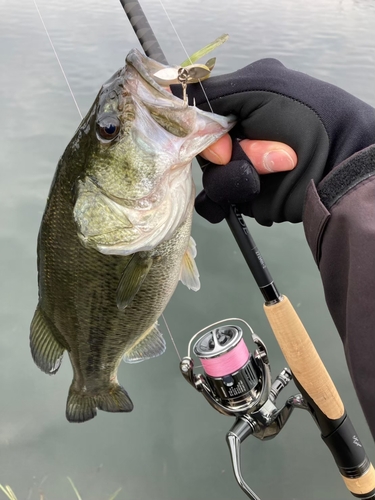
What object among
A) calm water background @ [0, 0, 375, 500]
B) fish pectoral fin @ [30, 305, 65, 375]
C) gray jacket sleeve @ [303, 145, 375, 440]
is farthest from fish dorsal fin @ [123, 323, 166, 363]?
calm water background @ [0, 0, 375, 500]

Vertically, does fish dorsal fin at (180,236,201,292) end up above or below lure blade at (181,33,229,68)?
below

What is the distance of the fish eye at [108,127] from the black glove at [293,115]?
0.71ft

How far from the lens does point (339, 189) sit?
47.4 inches

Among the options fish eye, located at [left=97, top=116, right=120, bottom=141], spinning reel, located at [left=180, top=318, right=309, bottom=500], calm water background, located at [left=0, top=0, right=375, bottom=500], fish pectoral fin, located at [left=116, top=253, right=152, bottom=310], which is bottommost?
calm water background, located at [left=0, top=0, right=375, bottom=500]

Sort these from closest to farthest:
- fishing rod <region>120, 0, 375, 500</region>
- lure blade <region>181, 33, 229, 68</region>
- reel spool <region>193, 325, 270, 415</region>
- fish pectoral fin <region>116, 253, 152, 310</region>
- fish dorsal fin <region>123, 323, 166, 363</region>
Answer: lure blade <region>181, 33, 229, 68</region>
fish pectoral fin <region>116, 253, 152, 310</region>
fishing rod <region>120, 0, 375, 500</region>
reel spool <region>193, 325, 270, 415</region>
fish dorsal fin <region>123, 323, 166, 363</region>

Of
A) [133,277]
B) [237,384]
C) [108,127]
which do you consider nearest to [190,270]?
[133,277]

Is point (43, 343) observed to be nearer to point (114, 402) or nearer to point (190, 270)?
point (114, 402)

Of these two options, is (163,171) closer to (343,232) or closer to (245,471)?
(343,232)

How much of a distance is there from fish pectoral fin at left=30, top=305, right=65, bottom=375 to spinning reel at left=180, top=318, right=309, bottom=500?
55 cm

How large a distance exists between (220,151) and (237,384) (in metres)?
0.98

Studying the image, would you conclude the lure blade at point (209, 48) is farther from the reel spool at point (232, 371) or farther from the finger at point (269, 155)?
the reel spool at point (232, 371)

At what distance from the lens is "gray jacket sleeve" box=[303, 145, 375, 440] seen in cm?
101

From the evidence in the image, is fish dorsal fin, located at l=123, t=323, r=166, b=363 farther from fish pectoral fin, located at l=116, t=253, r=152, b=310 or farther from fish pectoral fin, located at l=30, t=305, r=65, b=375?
fish pectoral fin, located at l=116, t=253, r=152, b=310

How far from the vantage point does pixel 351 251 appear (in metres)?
1.09
